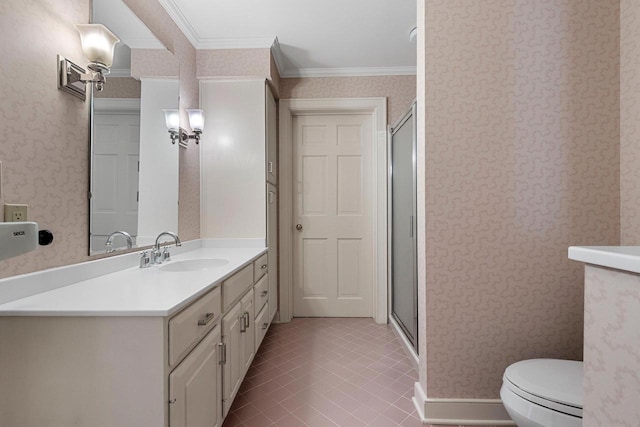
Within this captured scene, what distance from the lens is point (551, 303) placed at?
1542 mm

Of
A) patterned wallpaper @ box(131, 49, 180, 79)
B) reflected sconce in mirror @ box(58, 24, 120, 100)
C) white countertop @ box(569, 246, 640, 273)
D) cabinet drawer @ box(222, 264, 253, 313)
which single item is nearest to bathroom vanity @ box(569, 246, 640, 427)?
white countertop @ box(569, 246, 640, 273)

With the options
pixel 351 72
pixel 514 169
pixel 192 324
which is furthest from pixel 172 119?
pixel 514 169

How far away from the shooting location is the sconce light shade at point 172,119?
2014mm

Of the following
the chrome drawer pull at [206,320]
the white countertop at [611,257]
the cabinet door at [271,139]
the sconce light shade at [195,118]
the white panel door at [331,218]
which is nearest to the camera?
the white countertop at [611,257]

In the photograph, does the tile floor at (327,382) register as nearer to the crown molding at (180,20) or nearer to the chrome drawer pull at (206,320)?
the chrome drawer pull at (206,320)

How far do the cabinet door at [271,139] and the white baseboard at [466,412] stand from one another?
1951 mm

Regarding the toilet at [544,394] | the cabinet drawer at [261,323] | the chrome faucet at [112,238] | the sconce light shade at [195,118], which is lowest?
the cabinet drawer at [261,323]

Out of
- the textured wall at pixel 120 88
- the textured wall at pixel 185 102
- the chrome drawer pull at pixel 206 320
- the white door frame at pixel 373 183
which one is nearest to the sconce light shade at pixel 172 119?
the textured wall at pixel 185 102

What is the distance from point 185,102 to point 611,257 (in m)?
2.50

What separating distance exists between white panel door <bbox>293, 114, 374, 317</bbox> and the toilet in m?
1.91

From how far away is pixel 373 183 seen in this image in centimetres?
307

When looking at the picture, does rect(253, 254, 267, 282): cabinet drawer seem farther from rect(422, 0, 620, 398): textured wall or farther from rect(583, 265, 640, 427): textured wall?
rect(583, 265, 640, 427): textured wall

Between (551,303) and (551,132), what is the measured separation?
33.4 inches

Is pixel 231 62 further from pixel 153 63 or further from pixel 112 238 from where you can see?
pixel 112 238
